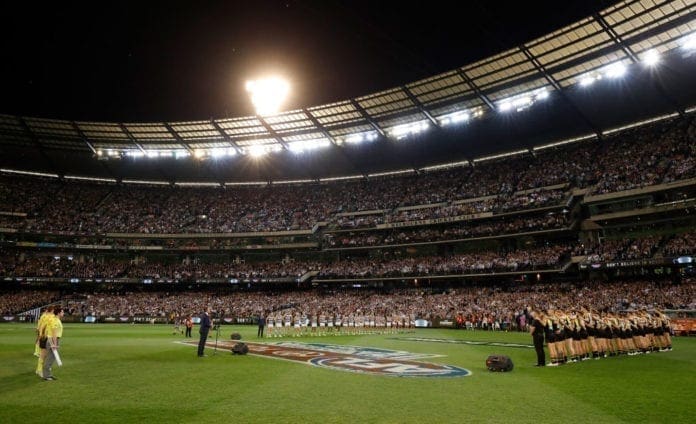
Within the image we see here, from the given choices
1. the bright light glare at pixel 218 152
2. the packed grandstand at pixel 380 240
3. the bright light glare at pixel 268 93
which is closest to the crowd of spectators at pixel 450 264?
the packed grandstand at pixel 380 240

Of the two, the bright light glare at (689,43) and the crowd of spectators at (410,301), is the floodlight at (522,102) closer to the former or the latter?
the bright light glare at (689,43)

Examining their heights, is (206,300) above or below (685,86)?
below

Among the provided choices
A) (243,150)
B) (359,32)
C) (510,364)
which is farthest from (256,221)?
(510,364)

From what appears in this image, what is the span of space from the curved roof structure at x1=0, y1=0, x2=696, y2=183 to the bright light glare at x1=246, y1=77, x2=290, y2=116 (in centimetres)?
296

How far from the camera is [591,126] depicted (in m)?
50.6

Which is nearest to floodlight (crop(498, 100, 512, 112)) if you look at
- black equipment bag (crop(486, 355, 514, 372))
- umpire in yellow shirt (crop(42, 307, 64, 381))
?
black equipment bag (crop(486, 355, 514, 372))

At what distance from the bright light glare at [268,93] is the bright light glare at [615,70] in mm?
31355

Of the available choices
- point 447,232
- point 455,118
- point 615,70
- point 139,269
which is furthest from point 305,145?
point 615,70

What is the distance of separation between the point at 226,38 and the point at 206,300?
1396 inches

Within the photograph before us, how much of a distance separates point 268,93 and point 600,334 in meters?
44.7

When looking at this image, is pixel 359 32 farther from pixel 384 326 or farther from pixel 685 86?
pixel 685 86

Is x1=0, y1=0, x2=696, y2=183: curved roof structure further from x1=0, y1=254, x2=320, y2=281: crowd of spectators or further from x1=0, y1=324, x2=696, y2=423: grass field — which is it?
x1=0, y1=324, x2=696, y2=423: grass field

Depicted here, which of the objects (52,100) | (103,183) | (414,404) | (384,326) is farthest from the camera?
(103,183)

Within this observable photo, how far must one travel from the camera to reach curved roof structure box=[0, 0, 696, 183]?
40.7 m
